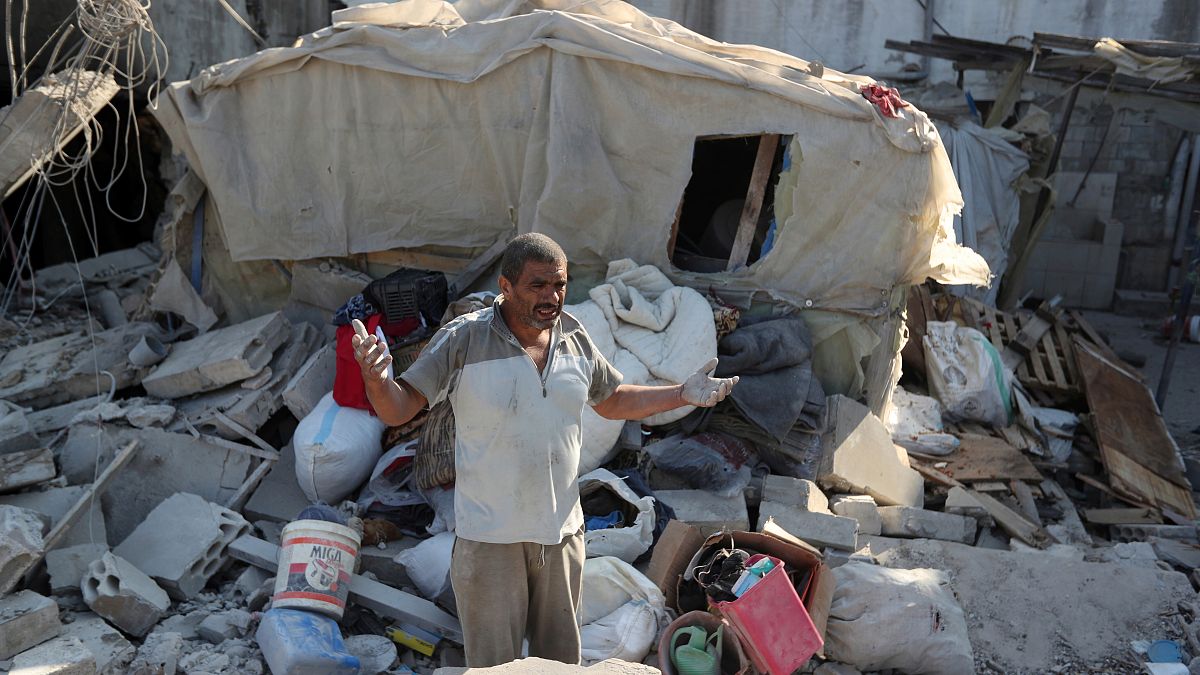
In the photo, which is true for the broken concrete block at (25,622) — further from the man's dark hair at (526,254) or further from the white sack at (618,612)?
the man's dark hair at (526,254)

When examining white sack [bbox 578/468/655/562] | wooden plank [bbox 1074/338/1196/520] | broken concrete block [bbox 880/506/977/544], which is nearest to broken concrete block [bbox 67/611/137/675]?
white sack [bbox 578/468/655/562]

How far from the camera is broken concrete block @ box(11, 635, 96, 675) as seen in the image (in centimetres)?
356

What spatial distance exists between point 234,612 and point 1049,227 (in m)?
12.0

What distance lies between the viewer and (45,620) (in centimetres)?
383

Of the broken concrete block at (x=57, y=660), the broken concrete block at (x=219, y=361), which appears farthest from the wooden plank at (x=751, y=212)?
the broken concrete block at (x=57, y=660)

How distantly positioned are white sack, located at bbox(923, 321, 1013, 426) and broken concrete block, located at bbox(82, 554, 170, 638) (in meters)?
5.47

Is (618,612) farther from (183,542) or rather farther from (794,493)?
(183,542)

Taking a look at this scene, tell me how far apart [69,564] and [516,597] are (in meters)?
2.51

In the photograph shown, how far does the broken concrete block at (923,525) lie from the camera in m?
5.35

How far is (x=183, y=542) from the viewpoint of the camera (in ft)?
15.1

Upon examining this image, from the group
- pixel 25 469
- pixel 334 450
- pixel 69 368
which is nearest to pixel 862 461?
pixel 334 450

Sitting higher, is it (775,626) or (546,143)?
(546,143)

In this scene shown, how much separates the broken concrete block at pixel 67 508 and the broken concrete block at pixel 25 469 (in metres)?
0.07

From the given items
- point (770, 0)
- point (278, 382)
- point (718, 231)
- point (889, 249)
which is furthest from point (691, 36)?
point (770, 0)
